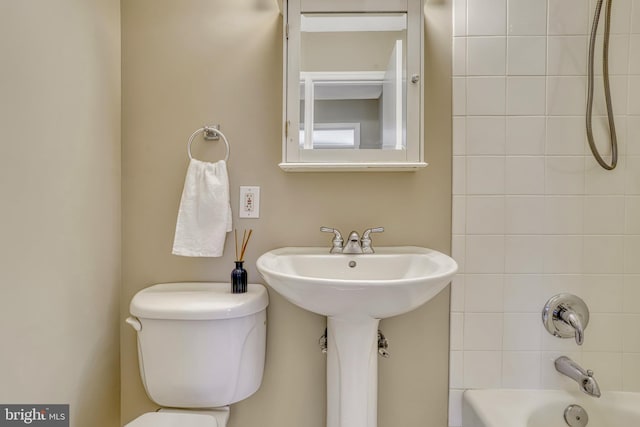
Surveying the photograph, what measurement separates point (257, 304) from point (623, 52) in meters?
1.57

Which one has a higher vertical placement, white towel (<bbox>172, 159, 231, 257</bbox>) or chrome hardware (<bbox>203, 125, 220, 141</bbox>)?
chrome hardware (<bbox>203, 125, 220, 141</bbox>)

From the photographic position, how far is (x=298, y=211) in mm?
1197

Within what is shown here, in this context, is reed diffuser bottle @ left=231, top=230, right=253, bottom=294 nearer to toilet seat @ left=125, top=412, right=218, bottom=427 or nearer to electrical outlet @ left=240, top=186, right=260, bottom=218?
electrical outlet @ left=240, top=186, right=260, bottom=218

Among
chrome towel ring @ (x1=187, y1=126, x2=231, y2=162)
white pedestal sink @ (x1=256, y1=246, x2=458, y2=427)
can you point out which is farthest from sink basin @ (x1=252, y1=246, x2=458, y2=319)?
chrome towel ring @ (x1=187, y1=126, x2=231, y2=162)

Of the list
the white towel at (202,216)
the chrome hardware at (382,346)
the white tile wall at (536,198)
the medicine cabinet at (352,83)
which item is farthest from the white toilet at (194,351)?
the white tile wall at (536,198)

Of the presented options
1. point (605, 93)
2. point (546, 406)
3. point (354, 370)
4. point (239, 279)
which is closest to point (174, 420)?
point (239, 279)

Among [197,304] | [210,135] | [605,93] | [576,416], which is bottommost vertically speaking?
[576,416]

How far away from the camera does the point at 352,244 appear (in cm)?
110

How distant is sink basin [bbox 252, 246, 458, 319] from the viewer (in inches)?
30.3

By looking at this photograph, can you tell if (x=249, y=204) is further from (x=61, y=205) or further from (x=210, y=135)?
(x=61, y=205)

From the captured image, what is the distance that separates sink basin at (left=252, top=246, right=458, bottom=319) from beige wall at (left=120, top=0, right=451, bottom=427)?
11 centimetres

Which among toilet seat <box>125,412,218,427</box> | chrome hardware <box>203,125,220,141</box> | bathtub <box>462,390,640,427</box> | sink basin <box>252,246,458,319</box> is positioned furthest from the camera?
chrome hardware <box>203,125,220,141</box>

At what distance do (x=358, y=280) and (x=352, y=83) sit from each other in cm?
71

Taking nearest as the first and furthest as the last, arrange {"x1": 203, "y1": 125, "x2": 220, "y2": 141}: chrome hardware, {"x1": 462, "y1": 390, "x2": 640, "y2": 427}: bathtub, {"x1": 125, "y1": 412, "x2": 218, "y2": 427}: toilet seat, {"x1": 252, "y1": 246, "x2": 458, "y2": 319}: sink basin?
1. {"x1": 252, "y1": 246, "x2": 458, "y2": 319}: sink basin
2. {"x1": 125, "y1": 412, "x2": 218, "y2": 427}: toilet seat
3. {"x1": 462, "y1": 390, "x2": 640, "y2": 427}: bathtub
4. {"x1": 203, "y1": 125, "x2": 220, "y2": 141}: chrome hardware
